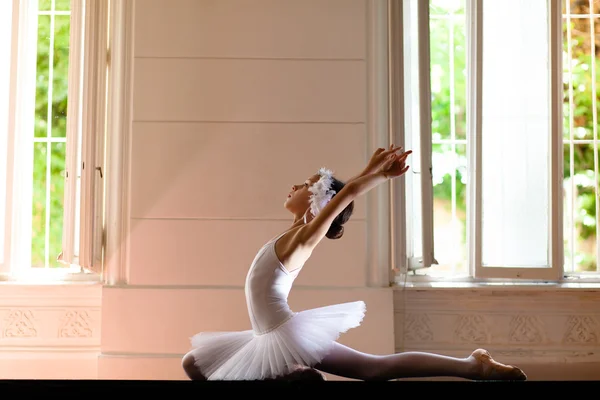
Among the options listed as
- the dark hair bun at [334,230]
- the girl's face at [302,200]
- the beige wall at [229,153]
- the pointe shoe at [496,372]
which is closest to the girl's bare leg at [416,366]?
the pointe shoe at [496,372]

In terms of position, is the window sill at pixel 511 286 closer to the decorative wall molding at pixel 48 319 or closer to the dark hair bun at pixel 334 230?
the dark hair bun at pixel 334 230

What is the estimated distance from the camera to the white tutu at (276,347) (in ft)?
7.81

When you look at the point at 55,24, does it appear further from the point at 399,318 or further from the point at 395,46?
the point at 399,318

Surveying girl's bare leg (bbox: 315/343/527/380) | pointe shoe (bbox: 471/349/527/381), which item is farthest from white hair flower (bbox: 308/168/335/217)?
pointe shoe (bbox: 471/349/527/381)

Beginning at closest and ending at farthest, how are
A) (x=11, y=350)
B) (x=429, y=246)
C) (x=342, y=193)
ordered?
1. (x=342, y=193)
2. (x=429, y=246)
3. (x=11, y=350)

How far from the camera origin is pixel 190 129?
3592 mm

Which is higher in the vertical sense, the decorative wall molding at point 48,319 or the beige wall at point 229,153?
the beige wall at point 229,153

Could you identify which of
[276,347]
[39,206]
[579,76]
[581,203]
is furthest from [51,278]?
[579,76]

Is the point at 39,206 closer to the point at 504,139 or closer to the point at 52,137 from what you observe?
the point at 52,137

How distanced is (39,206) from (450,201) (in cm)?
248

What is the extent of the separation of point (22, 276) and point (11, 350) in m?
0.42

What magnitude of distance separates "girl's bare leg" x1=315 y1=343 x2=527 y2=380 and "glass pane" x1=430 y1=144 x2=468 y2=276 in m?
1.63

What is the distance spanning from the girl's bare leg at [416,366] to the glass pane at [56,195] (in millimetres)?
2180

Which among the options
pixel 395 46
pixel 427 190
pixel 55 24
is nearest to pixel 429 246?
pixel 427 190
